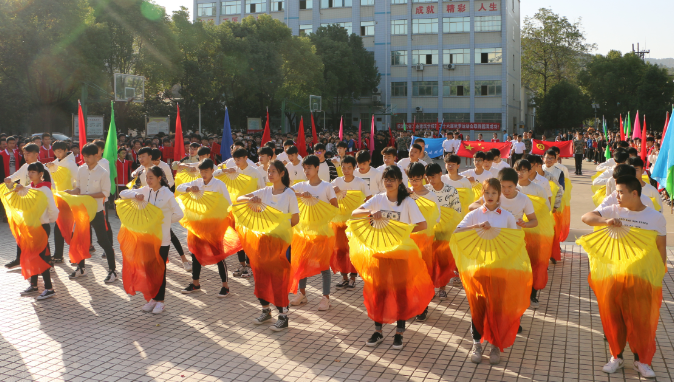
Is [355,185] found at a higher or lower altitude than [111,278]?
higher

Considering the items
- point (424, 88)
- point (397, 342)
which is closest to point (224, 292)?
point (397, 342)

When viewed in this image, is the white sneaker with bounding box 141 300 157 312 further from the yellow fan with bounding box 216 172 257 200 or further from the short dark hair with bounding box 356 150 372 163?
the short dark hair with bounding box 356 150 372 163

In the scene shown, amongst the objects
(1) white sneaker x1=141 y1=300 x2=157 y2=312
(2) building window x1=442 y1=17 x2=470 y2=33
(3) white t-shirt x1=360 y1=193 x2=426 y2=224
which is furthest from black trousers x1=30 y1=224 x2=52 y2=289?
(2) building window x1=442 y1=17 x2=470 y2=33

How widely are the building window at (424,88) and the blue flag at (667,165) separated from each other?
50.7m

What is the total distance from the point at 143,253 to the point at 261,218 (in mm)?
1510

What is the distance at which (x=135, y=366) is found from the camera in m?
5.40

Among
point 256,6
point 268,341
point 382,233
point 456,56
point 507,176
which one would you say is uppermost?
point 256,6

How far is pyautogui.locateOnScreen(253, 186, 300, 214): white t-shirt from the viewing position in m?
6.50

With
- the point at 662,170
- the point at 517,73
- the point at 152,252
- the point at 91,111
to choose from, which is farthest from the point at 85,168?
the point at 517,73

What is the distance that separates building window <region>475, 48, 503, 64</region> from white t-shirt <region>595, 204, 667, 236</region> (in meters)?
55.5

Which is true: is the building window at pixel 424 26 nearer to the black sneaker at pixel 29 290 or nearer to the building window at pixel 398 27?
the building window at pixel 398 27

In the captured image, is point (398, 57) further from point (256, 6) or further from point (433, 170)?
point (433, 170)

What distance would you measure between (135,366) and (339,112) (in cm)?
5428

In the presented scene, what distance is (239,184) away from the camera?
898 cm
